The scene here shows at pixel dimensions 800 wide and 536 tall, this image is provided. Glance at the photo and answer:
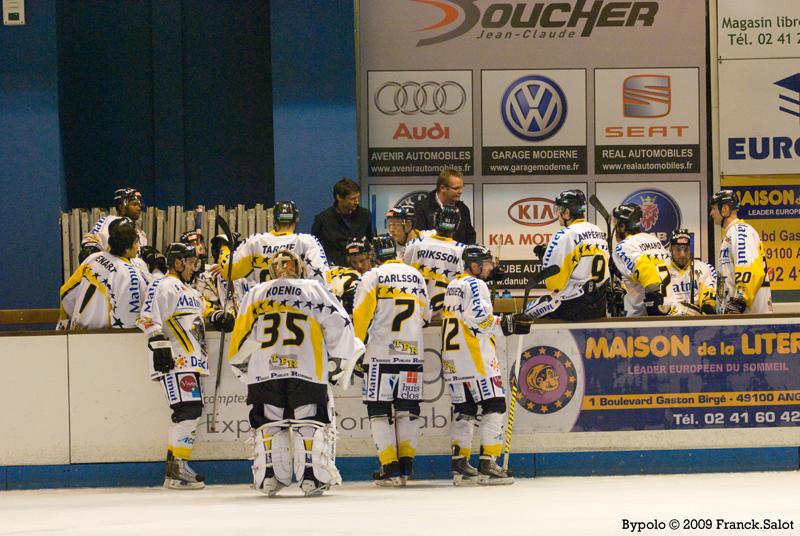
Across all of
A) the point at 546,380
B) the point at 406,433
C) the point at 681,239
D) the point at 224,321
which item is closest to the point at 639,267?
the point at 681,239

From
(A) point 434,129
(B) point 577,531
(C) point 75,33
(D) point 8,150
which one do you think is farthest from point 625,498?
(C) point 75,33

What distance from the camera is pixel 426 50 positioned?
13547mm

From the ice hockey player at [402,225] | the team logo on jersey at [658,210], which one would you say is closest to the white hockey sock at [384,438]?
the ice hockey player at [402,225]

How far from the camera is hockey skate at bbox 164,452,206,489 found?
33.4 ft

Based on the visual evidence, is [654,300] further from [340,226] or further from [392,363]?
[340,226]

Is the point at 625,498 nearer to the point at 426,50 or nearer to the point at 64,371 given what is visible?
the point at 64,371

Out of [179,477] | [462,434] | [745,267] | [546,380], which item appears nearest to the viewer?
[462,434]

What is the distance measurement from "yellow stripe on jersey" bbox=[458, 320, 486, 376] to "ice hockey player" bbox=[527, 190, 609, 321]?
2.55 feet

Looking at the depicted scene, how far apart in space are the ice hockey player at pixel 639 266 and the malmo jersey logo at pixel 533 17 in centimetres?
283

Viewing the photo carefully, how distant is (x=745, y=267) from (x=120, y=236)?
4.87 m

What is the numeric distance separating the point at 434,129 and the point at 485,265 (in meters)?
3.73

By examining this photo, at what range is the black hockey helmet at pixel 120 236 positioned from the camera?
35.5 ft

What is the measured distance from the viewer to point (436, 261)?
417 inches

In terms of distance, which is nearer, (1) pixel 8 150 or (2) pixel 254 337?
(2) pixel 254 337
